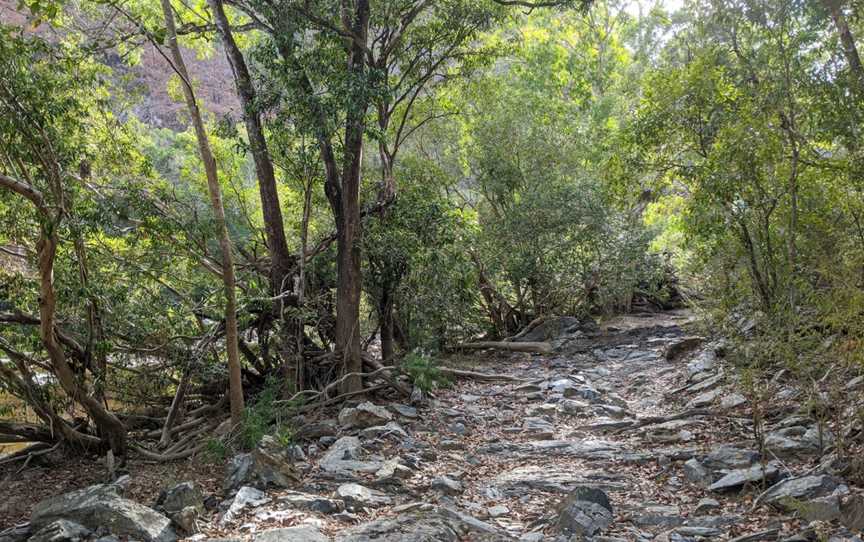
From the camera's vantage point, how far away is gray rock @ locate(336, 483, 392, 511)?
5.84m

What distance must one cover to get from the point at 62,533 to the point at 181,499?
89cm

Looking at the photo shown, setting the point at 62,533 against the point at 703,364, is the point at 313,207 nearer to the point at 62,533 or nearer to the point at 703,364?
the point at 703,364

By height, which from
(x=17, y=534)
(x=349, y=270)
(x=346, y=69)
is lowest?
(x=17, y=534)

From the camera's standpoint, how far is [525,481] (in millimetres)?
6531

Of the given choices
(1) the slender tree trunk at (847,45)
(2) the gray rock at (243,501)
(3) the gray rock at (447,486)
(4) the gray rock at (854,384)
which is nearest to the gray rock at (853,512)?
(4) the gray rock at (854,384)

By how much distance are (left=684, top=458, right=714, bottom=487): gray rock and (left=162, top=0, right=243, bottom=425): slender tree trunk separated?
4674 mm

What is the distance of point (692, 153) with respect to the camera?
10.9 metres

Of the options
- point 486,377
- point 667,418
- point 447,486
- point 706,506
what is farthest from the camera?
point 486,377

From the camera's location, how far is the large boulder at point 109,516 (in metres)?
5.13

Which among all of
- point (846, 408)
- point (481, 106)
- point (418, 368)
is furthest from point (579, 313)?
point (846, 408)

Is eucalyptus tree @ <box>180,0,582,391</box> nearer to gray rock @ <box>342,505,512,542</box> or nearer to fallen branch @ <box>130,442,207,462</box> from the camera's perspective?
fallen branch @ <box>130,442,207,462</box>

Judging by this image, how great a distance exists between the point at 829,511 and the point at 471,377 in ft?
26.0

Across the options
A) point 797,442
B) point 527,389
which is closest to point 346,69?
point 527,389

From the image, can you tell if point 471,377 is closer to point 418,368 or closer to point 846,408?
point 418,368
